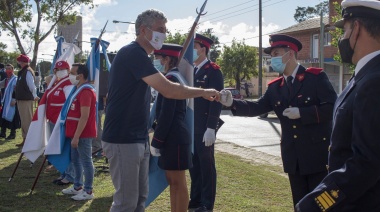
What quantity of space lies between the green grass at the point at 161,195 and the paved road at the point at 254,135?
11.1 ft

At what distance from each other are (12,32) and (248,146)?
42.6ft

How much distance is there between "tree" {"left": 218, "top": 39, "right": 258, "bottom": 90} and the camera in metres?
50.4

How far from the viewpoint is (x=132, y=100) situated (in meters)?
3.67

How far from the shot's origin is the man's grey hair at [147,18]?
3818 millimetres

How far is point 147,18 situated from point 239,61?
47.1m

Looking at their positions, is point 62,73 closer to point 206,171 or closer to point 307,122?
point 206,171

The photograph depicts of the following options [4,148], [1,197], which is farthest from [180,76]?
[4,148]

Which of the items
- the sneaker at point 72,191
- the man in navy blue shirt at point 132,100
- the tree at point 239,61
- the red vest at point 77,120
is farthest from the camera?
the tree at point 239,61

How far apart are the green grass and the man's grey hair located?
281 centimetres

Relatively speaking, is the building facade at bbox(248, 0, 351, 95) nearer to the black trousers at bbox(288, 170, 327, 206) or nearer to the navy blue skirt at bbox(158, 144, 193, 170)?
the navy blue skirt at bbox(158, 144, 193, 170)

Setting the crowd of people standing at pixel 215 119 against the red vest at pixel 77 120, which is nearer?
the crowd of people standing at pixel 215 119

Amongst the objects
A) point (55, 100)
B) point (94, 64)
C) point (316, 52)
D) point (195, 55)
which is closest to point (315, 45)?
point (316, 52)

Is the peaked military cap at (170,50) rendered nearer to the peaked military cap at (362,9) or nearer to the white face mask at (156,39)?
the white face mask at (156,39)

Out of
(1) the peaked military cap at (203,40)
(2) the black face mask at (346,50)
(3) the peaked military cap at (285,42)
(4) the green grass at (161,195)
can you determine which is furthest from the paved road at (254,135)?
(2) the black face mask at (346,50)
